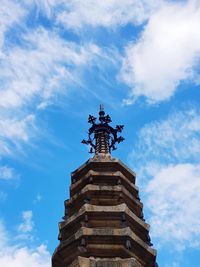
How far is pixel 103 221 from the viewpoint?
28.7m

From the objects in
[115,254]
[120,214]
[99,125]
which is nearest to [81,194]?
[120,214]

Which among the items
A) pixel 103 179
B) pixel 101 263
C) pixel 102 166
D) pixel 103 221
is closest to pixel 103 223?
pixel 103 221

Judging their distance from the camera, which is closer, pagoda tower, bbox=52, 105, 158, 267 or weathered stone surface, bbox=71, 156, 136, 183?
pagoda tower, bbox=52, 105, 158, 267

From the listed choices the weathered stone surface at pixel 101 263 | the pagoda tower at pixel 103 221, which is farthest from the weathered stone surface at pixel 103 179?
the weathered stone surface at pixel 101 263

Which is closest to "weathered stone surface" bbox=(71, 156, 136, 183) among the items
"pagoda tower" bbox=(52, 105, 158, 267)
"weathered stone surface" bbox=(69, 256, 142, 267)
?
"pagoda tower" bbox=(52, 105, 158, 267)

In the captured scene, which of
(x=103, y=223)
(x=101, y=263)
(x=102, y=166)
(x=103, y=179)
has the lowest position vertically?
(x=101, y=263)

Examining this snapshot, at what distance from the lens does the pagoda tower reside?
26578mm

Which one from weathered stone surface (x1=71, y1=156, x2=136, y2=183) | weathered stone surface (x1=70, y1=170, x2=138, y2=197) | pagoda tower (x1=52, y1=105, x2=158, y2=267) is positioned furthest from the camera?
weathered stone surface (x1=71, y1=156, x2=136, y2=183)

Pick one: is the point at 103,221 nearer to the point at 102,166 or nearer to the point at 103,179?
the point at 103,179

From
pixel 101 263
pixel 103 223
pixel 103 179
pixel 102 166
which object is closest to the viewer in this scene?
pixel 101 263

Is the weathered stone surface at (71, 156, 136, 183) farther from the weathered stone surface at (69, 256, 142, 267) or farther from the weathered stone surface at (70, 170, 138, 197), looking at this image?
the weathered stone surface at (69, 256, 142, 267)

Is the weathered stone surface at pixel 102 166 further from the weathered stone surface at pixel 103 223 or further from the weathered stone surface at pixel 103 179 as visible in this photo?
the weathered stone surface at pixel 103 179

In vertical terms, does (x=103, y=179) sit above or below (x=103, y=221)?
above

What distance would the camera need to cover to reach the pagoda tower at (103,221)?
26.6m
